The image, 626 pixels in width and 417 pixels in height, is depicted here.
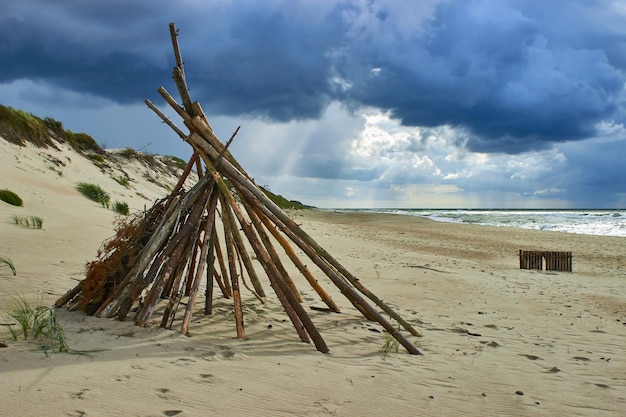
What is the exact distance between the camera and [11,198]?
10.9m

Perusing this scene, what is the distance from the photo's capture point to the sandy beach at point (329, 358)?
3299 mm

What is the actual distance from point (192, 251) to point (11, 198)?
25.6 ft

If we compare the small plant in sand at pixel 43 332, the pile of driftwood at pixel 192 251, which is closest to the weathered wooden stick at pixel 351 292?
the pile of driftwood at pixel 192 251

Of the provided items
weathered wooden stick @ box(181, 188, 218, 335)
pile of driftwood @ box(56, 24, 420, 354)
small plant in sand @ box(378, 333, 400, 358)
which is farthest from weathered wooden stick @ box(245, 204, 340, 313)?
small plant in sand @ box(378, 333, 400, 358)

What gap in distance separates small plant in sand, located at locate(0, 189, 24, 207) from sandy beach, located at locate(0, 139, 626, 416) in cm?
152

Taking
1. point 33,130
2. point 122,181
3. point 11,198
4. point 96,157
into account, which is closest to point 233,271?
point 11,198

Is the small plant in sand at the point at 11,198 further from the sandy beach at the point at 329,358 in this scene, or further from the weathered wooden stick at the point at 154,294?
the weathered wooden stick at the point at 154,294

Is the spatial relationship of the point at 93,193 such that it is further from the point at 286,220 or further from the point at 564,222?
the point at 564,222

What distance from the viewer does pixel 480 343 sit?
5.50m

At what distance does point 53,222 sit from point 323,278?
20.4ft

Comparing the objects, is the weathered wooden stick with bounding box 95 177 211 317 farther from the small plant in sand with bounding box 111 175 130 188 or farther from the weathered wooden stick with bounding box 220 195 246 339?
the small plant in sand with bounding box 111 175 130 188

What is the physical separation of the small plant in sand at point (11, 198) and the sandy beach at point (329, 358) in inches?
59.8

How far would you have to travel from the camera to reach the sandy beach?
330cm

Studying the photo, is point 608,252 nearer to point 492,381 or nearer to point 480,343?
point 480,343
